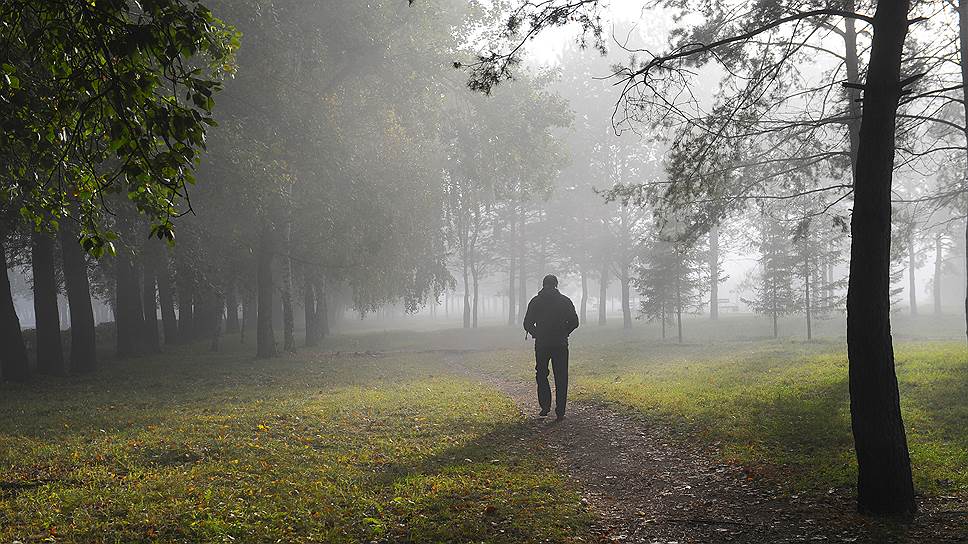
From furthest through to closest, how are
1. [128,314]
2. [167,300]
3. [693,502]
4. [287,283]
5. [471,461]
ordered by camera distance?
[167,300], [287,283], [128,314], [471,461], [693,502]

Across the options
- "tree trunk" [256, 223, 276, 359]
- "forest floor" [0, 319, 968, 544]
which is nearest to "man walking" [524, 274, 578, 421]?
"forest floor" [0, 319, 968, 544]

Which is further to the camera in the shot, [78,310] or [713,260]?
[713,260]

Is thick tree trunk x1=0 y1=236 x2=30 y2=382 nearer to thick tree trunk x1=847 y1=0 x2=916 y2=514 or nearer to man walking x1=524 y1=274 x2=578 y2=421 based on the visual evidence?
man walking x1=524 y1=274 x2=578 y2=421

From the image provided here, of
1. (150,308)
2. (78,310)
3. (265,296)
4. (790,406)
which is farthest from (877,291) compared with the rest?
(150,308)

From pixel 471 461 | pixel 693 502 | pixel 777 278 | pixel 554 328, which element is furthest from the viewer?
pixel 777 278

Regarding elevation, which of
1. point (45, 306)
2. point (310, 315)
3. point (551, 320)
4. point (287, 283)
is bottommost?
point (310, 315)

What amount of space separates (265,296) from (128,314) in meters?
4.99

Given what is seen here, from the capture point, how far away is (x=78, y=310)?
64.3ft

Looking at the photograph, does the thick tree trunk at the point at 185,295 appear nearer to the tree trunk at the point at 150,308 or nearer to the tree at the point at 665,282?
the tree trunk at the point at 150,308

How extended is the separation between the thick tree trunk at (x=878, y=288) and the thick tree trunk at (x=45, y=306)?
19.3 metres

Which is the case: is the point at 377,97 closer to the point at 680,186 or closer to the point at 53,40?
the point at 680,186

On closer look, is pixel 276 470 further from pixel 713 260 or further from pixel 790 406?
pixel 713 260

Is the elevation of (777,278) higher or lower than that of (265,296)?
lower

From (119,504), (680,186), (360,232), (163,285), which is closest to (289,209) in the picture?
(360,232)
